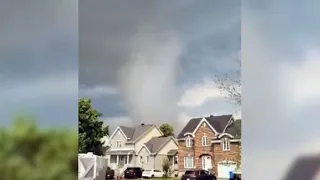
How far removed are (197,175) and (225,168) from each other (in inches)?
7.5

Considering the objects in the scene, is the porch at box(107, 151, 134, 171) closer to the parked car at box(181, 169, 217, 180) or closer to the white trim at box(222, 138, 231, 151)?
the parked car at box(181, 169, 217, 180)

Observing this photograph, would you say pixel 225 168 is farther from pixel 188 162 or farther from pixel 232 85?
pixel 232 85

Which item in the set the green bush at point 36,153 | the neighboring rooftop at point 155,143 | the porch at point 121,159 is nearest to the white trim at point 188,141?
the neighboring rooftop at point 155,143

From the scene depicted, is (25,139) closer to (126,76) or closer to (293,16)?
(126,76)

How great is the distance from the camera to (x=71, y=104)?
11.7ft

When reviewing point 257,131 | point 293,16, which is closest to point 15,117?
point 257,131

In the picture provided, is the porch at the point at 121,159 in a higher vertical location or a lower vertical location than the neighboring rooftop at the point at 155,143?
lower

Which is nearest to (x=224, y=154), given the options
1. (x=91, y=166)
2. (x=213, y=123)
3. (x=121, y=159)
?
(x=213, y=123)

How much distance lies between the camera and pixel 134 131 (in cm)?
359

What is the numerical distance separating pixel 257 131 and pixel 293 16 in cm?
77

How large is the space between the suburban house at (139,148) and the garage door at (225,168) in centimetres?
30

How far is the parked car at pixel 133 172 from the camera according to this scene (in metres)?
3.59

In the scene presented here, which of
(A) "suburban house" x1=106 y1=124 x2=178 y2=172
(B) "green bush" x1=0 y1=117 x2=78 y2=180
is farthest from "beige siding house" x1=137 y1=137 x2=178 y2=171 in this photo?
(B) "green bush" x1=0 y1=117 x2=78 y2=180

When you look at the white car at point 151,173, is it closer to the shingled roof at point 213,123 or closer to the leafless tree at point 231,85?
the shingled roof at point 213,123
